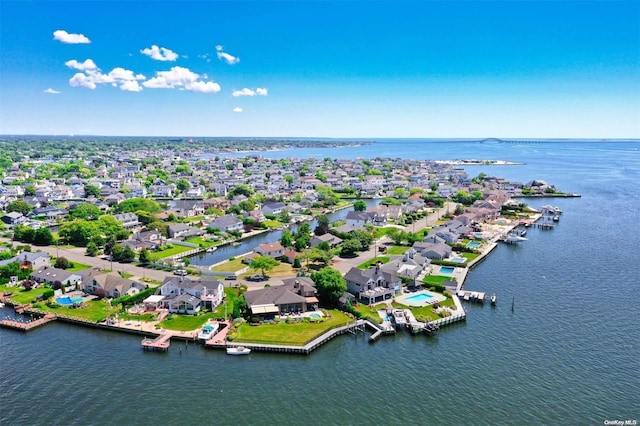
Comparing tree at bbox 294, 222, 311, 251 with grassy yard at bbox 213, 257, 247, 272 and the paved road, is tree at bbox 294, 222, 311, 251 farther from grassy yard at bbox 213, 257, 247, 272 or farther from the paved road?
grassy yard at bbox 213, 257, 247, 272

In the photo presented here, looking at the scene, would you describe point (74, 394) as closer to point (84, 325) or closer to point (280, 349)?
point (84, 325)

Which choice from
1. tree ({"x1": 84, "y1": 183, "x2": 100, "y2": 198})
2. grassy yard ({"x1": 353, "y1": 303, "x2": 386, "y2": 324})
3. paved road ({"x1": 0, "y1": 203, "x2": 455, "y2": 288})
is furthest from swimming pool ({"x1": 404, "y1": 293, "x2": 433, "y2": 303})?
tree ({"x1": 84, "y1": 183, "x2": 100, "y2": 198})

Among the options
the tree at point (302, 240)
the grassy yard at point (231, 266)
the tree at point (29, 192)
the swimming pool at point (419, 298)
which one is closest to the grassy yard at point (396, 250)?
the tree at point (302, 240)

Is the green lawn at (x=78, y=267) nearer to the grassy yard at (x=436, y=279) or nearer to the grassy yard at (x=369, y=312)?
the grassy yard at (x=369, y=312)

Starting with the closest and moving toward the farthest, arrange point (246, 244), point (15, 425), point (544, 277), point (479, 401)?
point (15, 425)
point (479, 401)
point (544, 277)
point (246, 244)

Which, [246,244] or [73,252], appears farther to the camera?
[246,244]

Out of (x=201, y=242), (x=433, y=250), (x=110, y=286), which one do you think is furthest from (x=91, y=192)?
(x=433, y=250)

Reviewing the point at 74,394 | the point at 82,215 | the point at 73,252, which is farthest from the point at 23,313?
the point at 82,215
